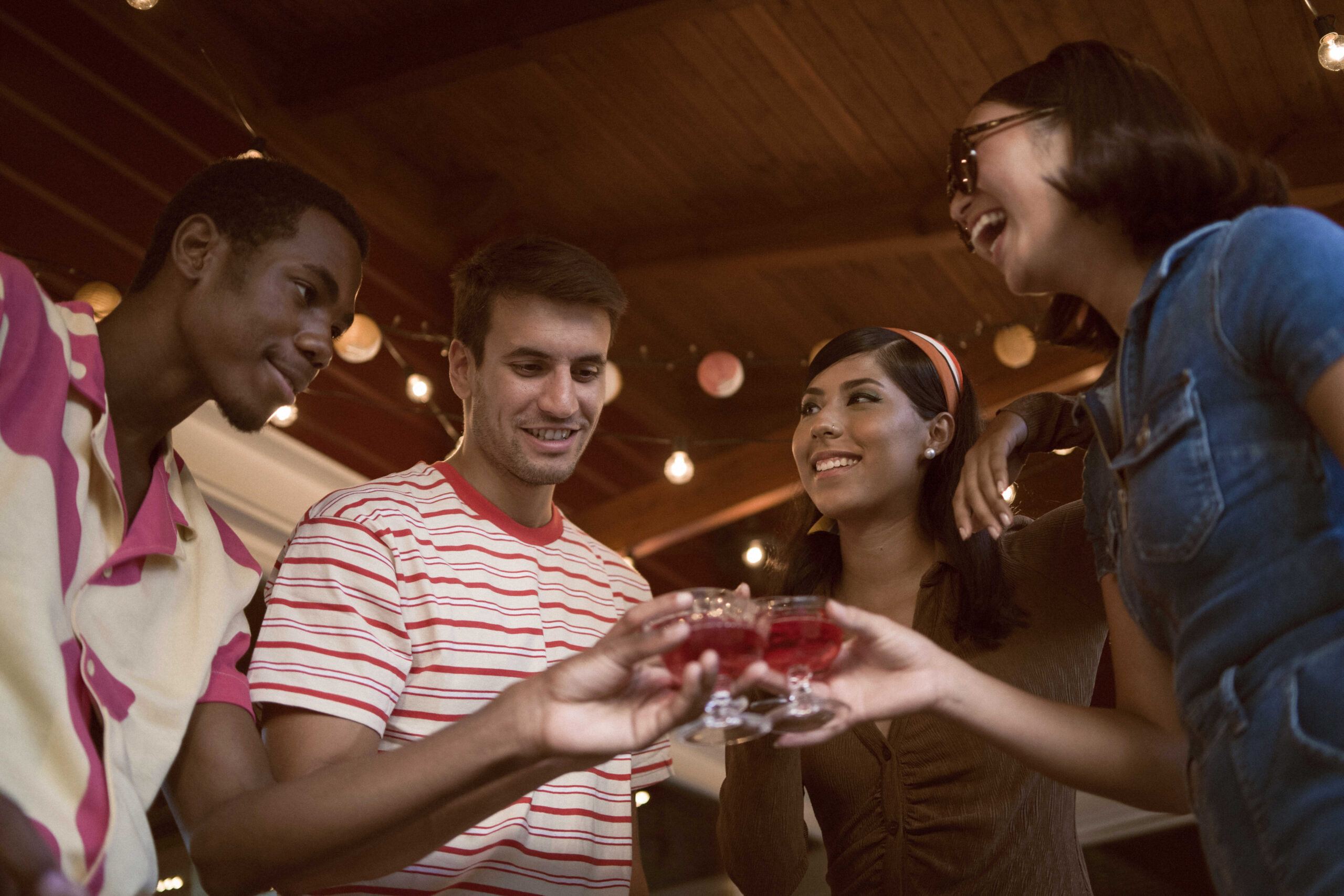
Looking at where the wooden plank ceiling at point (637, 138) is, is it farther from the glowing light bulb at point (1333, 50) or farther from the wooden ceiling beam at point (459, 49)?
the glowing light bulb at point (1333, 50)

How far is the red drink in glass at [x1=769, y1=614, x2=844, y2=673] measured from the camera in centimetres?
143

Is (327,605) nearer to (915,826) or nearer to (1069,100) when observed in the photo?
(915,826)

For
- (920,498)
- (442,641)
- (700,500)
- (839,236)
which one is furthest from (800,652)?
(700,500)

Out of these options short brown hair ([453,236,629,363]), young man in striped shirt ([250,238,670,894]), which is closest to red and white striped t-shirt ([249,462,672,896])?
young man in striped shirt ([250,238,670,894])

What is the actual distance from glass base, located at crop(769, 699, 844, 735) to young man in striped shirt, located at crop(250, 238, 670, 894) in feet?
1.39

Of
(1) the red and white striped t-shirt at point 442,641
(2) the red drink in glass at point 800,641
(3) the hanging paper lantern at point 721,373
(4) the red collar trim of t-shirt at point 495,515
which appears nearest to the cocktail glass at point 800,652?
(2) the red drink in glass at point 800,641

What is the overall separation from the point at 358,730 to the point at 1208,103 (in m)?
4.43

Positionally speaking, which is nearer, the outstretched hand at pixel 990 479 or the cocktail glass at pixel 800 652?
Result: the cocktail glass at pixel 800 652

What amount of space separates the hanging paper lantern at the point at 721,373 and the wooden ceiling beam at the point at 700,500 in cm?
117

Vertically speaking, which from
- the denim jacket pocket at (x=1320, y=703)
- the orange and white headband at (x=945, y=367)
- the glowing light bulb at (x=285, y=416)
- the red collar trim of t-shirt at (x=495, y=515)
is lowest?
the denim jacket pocket at (x=1320, y=703)

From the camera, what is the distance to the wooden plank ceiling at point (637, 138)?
446cm

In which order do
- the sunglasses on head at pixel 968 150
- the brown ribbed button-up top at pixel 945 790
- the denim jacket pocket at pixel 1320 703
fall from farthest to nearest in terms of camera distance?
1. the brown ribbed button-up top at pixel 945 790
2. the sunglasses on head at pixel 968 150
3. the denim jacket pocket at pixel 1320 703

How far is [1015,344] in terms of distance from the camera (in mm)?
4805

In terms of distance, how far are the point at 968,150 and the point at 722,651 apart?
2.81ft
